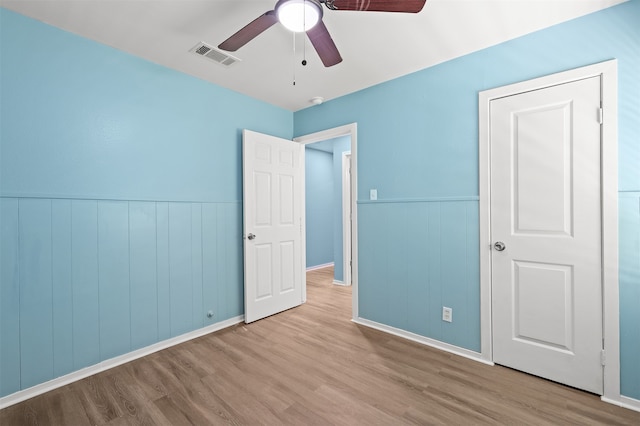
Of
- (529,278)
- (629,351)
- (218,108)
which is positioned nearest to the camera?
(629,351)

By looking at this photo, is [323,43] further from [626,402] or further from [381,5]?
[626,402]

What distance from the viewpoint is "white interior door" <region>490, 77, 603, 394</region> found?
195 centimetres

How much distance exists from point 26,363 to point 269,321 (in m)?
1.90

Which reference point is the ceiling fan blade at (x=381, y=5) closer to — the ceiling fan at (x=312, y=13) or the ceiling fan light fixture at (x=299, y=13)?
the ceiling fan at (x=312, y=13)

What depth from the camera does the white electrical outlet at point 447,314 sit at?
2.54 metres

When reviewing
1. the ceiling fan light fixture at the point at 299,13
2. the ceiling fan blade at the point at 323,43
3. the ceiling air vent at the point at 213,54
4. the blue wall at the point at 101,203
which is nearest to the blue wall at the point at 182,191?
the blue wall at the point at 101,203

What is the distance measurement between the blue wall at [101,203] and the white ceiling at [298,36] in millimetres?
208

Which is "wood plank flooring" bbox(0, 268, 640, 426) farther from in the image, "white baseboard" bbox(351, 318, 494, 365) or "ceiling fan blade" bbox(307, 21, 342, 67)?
"ceiling fan blade" bbox(307, 21, 342, 67)

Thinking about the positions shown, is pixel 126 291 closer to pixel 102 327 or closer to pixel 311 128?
pixel 102 327

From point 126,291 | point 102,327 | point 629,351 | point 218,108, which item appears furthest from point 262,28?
point 629,351

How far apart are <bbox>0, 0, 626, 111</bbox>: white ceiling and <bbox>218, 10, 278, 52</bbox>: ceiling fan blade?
1.10ft

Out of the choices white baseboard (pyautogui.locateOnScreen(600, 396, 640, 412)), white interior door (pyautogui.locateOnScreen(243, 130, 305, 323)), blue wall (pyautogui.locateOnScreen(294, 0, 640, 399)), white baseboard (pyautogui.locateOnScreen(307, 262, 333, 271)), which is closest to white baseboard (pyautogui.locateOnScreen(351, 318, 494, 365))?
blue wall (pyautogui.locateOnScreen(294, 0, 640, 399))

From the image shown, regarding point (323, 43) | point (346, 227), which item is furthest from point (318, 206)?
point (323, 43)

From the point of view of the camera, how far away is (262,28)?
161cm
